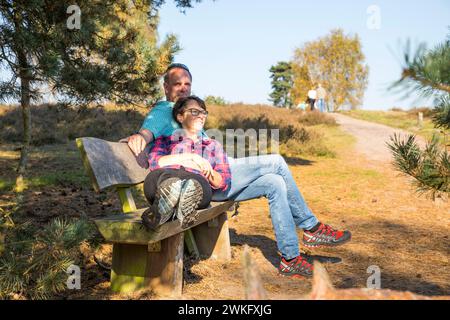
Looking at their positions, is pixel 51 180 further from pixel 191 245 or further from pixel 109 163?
pixel 109 163

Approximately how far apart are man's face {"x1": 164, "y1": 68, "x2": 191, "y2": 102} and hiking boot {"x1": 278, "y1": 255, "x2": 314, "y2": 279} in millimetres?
1589

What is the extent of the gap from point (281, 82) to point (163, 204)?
198 ft

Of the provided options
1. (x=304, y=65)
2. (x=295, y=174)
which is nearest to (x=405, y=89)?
(x=295, y=174)

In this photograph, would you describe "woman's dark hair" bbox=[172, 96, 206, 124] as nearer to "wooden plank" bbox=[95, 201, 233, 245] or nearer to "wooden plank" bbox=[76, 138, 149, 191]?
"wooden plank" bbox=[76, 138, 149, 191]

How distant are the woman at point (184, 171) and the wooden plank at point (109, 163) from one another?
0.62 feet

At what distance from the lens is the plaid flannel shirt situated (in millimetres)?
3469

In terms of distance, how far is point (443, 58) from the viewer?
80.0 inches

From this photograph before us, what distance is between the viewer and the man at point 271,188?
11.8 ft

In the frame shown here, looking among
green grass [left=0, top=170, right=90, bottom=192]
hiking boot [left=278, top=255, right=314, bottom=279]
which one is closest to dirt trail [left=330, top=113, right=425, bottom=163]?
green grass [left=0, top=170, right=90, bottom=192]

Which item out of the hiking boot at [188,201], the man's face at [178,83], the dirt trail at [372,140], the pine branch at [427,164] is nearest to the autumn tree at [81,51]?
the man's face at [178,83]

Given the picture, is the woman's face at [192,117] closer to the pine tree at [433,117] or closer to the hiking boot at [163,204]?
the hiking boot at [163,204]

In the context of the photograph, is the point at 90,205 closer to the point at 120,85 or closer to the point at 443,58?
the point at 120,85

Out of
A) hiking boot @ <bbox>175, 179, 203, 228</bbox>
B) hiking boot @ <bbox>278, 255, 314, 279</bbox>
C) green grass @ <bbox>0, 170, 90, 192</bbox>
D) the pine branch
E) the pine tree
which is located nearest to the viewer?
the pine tree

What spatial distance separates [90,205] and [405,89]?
14.3 ft
